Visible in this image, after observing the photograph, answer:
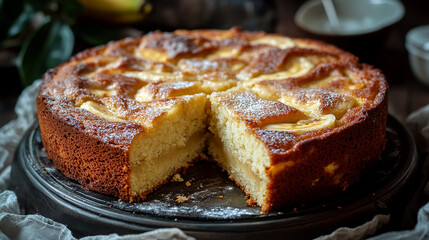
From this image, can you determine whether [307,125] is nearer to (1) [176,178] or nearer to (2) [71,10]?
(1) [176,178]

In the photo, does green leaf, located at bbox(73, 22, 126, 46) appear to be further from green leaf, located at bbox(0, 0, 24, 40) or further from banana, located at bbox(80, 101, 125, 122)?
banana, located at bbox(80, 101, 125, 122)

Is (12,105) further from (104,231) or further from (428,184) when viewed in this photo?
(428,184)

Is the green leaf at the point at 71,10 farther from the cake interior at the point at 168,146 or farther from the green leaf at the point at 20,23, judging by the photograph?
the cake interior at the point at 168,146

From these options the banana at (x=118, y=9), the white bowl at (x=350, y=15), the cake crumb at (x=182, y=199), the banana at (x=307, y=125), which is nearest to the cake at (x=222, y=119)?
the banana at (x=307, y=125)

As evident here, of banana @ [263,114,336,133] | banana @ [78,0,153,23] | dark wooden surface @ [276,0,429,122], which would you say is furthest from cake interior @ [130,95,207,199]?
banana @ [78,0,153,23]

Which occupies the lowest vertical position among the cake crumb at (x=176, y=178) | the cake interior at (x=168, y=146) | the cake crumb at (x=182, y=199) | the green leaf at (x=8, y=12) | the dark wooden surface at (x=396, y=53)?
the dark wooden surface at (x=396, y=53)

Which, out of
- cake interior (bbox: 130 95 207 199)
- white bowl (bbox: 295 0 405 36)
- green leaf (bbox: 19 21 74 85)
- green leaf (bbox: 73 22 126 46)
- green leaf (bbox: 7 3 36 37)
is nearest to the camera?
cake interior (bbox: 130 95 207 199)
